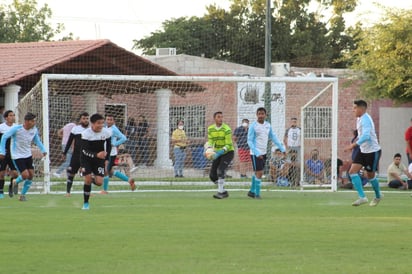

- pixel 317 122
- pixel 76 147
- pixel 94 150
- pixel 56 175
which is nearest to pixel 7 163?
pixel 76 147

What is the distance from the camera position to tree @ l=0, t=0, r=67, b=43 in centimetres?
6538

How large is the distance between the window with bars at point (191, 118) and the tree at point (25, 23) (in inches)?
1311

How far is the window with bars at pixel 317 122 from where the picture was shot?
29859 mm

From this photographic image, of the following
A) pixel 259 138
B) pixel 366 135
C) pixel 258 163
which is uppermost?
pixel 366 135

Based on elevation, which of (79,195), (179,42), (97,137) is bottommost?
(79,195)

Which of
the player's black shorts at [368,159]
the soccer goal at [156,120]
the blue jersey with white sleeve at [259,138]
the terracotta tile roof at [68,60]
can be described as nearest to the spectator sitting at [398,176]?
the soccer goal at [156,120]

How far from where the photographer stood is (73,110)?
31.2 metres

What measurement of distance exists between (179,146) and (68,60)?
5652mm

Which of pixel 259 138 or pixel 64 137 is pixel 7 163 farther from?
pixel 259 138

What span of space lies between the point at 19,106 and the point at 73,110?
3.06 meters

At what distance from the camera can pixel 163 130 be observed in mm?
30750

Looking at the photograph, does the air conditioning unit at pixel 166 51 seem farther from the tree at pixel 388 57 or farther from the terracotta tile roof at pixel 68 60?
the tree at pixel 388 57

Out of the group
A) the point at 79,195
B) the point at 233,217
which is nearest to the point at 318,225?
the point at 233,217

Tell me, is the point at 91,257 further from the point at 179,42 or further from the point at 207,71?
the point at 179,42
